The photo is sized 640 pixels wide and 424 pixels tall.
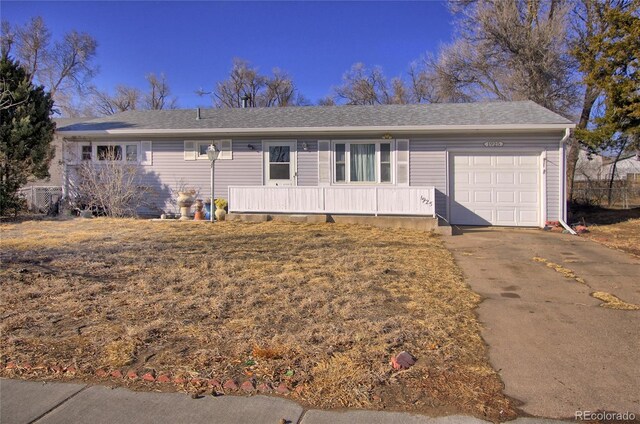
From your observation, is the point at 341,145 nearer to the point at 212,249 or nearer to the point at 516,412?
the point at 212,249

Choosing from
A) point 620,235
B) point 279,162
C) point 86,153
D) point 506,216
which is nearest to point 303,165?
point 279,162

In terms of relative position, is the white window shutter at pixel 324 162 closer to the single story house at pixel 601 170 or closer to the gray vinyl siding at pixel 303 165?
the gray vinyl siding at pixel 303 165

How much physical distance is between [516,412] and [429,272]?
158 inches

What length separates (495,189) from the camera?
13.5 m

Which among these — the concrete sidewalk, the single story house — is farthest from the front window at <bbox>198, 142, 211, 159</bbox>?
the single story house

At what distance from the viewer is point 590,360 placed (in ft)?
A: 12.6

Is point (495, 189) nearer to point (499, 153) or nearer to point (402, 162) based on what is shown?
point (499, 153)

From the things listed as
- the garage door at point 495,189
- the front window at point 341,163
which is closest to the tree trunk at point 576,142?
the garage door at point 495,189

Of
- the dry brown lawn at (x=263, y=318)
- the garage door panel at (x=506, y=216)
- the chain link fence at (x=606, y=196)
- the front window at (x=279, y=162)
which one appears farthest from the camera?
the chain link fence at (x=606, y=196)

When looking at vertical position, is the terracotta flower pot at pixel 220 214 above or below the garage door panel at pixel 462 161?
below

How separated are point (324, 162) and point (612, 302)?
972 cm

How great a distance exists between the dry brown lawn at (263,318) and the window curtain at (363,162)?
5.64m

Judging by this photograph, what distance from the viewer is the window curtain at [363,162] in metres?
14.1

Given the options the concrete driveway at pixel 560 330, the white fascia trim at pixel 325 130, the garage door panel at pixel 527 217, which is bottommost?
the concrete driveway at pixel 560 330
